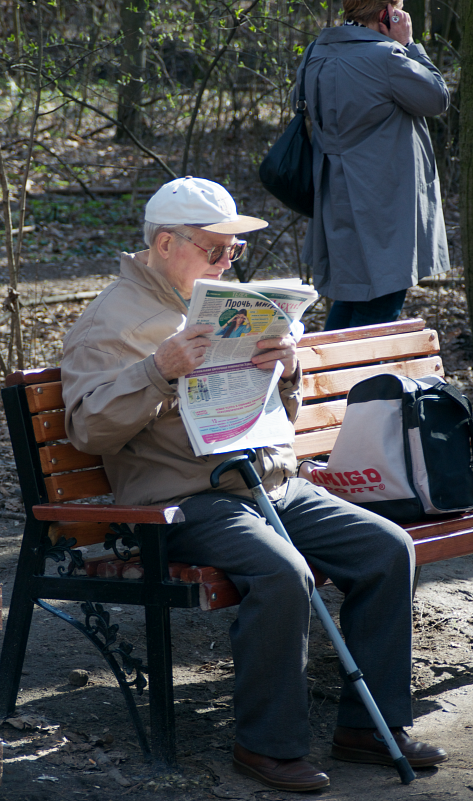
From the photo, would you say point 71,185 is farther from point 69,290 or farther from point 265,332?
point 265,332

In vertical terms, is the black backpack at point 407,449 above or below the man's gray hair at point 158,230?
below

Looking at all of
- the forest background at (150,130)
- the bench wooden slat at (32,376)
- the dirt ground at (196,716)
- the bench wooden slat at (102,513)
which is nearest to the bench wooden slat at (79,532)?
the bench wooden slat at (102,513)

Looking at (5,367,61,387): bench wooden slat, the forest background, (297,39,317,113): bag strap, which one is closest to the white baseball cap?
(5,367,61,387): bench wooden slat

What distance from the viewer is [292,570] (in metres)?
2.38

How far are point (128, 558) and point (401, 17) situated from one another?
302 centimetres

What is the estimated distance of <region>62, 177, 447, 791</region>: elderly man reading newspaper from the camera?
238 centimetres

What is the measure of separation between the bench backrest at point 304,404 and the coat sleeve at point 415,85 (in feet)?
3.56

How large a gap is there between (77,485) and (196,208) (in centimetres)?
97

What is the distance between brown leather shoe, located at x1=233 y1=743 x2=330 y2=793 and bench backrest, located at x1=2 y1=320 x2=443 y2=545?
883mm

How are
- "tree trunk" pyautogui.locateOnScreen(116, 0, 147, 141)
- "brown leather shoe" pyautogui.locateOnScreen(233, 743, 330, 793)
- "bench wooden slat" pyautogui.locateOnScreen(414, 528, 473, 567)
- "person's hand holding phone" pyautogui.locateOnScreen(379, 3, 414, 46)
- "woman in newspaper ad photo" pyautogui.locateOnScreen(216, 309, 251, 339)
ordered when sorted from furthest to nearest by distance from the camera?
"tree trunk" pyautogui.locateOnScreen(116, 0, 147, 141)
"person's hand holding phone" pyautogui.locateOnScreen(379, 3, 414, 46)
"bench wooden slat" pyautogui.locateOnScreen(414, 528, 473, 567)
"woman in newspaper ad photo" pyautogui.locateOnScreen(216, 309, 251, 339)
"brown leather shoe" pyautogui.locateOnScreen(233, 743, 330, 793)

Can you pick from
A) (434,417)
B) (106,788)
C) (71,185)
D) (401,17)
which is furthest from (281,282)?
(71,185)

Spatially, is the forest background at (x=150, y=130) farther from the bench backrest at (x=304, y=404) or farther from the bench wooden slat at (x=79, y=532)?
the bench wooden slat at (x=79, y=532)

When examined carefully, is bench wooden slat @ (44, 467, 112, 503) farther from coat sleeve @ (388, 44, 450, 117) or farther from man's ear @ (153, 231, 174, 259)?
coat sleeve @ (388, 44, 450, 117)

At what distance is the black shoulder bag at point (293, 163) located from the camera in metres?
4.35
